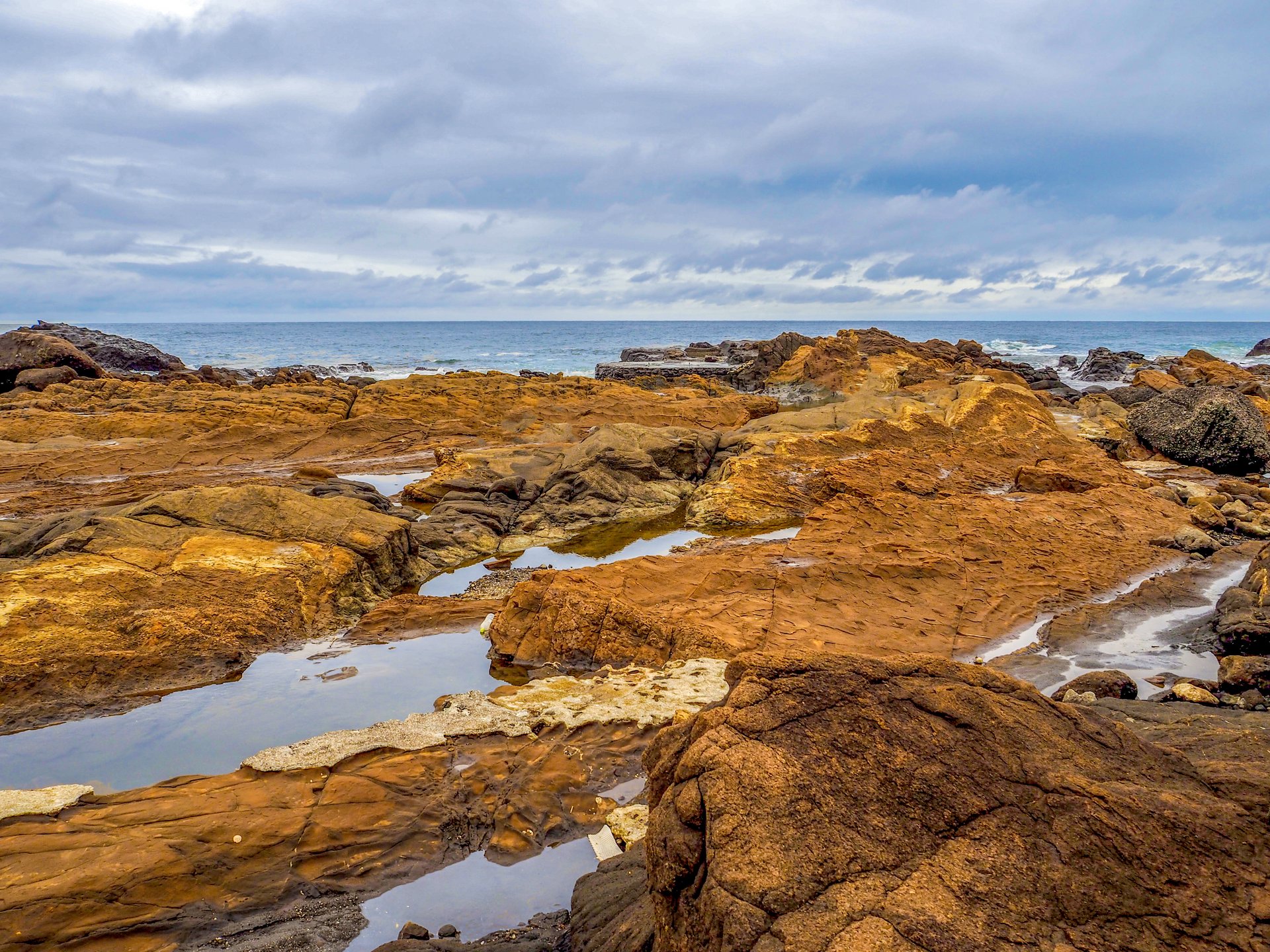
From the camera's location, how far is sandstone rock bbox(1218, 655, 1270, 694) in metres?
5.39

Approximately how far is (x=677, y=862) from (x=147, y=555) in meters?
7.89

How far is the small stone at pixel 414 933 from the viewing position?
380 cm

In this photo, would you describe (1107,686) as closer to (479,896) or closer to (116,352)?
(479,896)

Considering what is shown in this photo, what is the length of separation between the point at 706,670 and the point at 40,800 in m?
4.72

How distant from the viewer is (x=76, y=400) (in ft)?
73.8

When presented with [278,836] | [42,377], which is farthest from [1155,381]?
[42,377]

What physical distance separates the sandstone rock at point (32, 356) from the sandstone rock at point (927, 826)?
32.3 metres

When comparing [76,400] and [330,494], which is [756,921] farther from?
[76,400]

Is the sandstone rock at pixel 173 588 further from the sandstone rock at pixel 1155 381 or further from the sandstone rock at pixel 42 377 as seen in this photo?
the sandstone rock at pixel 1155 381

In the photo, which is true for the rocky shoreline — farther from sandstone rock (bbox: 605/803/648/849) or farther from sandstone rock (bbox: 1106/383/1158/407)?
sandstone rock (bbox: 1106/383/1158/407)

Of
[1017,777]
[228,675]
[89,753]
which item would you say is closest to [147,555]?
[228,675]

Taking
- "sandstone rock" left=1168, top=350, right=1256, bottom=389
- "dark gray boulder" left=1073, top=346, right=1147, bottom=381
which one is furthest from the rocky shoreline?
"dark gray boulder" left=1073, top=346, right=1147, bottom=381

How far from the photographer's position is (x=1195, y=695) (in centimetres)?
532

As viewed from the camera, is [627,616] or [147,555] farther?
A: [147,555]
